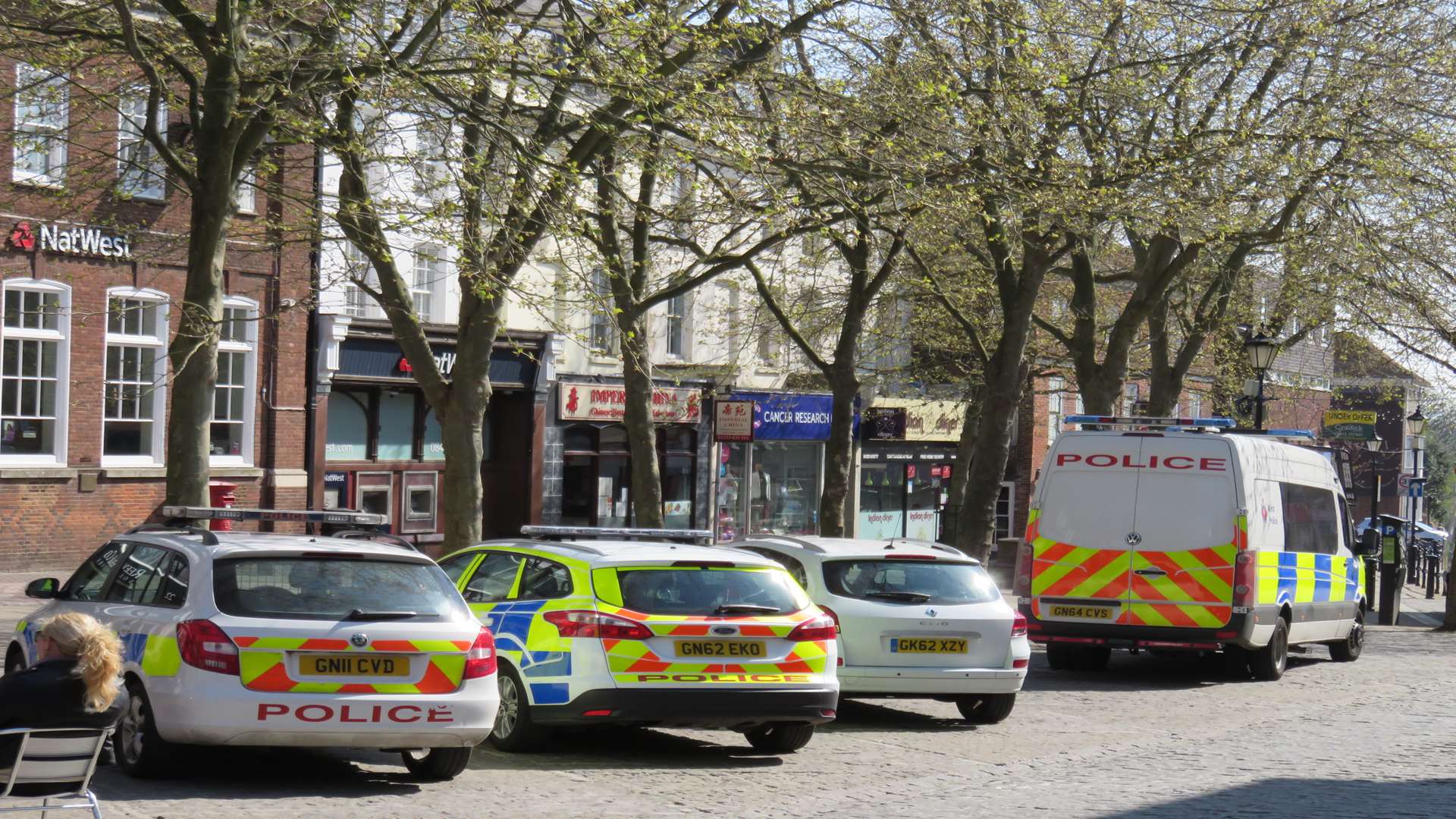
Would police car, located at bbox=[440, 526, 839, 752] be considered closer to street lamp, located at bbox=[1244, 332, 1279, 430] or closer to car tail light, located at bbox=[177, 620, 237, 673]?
car tail light, located at bbox=[177, 620, 237, 673]

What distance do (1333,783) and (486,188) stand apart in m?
7.55

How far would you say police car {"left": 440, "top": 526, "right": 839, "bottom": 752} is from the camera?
10.3 metres

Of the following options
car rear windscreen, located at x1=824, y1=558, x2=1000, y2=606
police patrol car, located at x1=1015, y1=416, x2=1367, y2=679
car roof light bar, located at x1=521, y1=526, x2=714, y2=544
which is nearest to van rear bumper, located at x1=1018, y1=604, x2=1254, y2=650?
police patrol car, located at x1=1015, y1=416, x2=1367, y2=679

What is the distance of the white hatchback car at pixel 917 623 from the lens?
41.0ft

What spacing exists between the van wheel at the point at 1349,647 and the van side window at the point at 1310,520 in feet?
4.80

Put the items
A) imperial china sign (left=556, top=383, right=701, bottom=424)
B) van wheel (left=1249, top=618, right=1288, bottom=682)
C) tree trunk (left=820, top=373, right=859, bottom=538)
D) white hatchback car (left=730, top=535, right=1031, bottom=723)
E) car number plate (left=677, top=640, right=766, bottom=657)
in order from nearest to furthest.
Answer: car number plate (left=677, top=640, right=766, bottom=657) → white hatchback car (left=730, top=535, right=1031, bottom=723) → van wheel (left=1249, top=618, right=1288, bottom=682) → tree trunk (left=820, top=373, right=859, bottom=538) → imperial china sign (left=556, top=383, right=701, bottom=424)

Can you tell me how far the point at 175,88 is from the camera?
23062 millimetres

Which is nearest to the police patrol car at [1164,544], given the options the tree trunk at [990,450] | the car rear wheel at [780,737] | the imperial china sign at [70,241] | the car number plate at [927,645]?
the tree trunk at [990,450]

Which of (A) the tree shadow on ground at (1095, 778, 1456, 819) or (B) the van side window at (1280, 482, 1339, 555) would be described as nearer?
(A) the tree shadow on ground at (1095, 778, 1456, 819)

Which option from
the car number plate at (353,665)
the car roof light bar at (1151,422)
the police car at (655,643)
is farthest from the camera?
the car roof light bar at (1151,422)

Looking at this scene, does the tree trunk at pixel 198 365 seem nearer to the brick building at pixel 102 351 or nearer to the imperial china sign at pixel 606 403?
the brick building at pixel 102 351

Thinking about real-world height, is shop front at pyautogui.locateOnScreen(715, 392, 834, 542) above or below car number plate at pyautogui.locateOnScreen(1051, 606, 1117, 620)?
above

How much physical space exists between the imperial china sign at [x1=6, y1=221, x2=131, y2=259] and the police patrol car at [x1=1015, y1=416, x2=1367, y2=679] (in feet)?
42.6

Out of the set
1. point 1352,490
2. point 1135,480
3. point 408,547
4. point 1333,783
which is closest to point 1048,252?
point 1135,480
